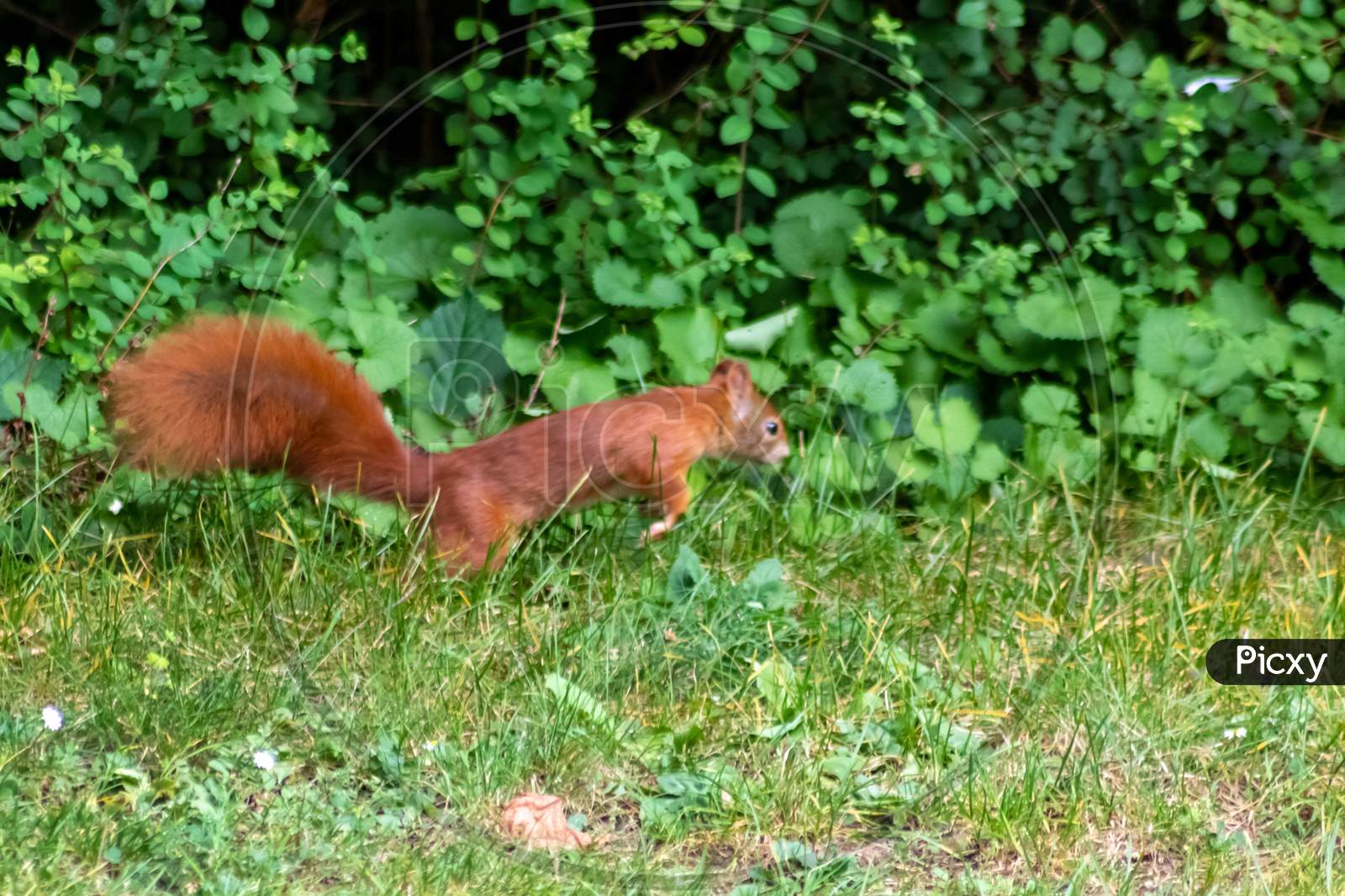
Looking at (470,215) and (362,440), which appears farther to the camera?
(470,215)

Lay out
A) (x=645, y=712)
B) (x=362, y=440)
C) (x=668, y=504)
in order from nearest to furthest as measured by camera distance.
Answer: (x=645, y=712) < (x=362, y=440) < (x=668, y=504)

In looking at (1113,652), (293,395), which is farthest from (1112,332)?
(293,395)

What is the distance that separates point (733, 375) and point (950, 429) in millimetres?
537

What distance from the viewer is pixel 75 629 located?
270 centimetres

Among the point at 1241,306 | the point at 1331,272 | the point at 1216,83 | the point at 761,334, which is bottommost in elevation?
the point at 761,334

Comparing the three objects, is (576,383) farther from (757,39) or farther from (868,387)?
(757,39)

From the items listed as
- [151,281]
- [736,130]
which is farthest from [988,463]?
[151,281]

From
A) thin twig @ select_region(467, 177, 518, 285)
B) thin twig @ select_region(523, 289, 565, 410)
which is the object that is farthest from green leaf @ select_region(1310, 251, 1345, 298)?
thin twig @ select_region(467, 177, 518, 285)

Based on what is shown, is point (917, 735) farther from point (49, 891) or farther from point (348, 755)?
point (49, 891)

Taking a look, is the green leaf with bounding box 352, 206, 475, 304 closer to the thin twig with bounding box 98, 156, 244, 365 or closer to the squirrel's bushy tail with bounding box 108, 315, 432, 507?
the thin twig with bounding box 98, 156, 244, 365

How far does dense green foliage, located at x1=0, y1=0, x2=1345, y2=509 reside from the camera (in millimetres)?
3559

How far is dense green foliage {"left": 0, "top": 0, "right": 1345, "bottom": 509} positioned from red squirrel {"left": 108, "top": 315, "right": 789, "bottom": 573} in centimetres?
35

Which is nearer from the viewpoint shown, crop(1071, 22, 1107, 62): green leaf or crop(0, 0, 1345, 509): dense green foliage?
crop(0, 0, 1345, 509): dense green foliage

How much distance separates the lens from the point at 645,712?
106 inches
